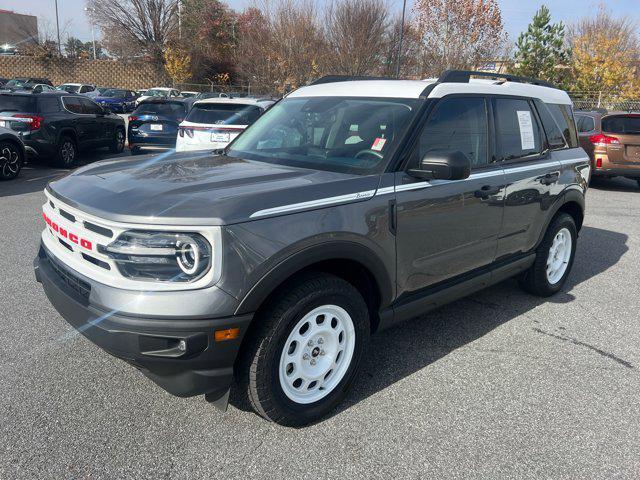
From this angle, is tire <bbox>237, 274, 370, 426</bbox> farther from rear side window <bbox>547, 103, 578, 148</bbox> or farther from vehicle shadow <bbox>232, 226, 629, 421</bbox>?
rear side window <bbox>547, 103, 578, 148</bbox>

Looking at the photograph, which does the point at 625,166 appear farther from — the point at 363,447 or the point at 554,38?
the point at 554,38

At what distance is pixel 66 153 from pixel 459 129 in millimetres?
10814

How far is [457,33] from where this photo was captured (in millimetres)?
29641

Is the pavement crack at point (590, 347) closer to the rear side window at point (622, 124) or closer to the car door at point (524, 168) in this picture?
the car door at point (524, 168)

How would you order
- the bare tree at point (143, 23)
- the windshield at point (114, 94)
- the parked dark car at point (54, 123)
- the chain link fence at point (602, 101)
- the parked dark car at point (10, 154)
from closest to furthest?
the parked dark car at point (10, 154), the parked dark car at point (54, 123), the chain link fence at point (602, 101), the windshield at point (114, 94), the bare tree at point (143, 23)

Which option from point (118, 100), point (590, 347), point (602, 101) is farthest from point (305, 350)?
point (602, 101)

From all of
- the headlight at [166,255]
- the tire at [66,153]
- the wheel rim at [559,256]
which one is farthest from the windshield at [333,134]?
the tire at [66,153]

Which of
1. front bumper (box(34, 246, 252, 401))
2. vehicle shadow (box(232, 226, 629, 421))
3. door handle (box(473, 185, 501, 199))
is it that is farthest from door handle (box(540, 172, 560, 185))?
front bumper (box(34, 246, 252, 401))

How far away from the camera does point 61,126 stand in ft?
38.9

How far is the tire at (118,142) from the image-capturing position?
1422cm

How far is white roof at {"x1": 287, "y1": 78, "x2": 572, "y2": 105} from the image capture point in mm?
3589

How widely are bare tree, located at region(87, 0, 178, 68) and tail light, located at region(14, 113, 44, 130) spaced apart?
1260 inches

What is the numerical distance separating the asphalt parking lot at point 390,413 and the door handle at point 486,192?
113cm

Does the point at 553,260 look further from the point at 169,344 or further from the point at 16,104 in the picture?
the point at 16,104
